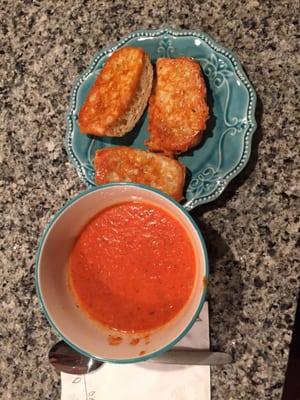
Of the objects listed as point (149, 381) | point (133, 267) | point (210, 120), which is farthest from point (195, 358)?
point (210, 120)

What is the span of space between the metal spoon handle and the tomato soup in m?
0.11

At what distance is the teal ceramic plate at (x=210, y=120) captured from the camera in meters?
1.11

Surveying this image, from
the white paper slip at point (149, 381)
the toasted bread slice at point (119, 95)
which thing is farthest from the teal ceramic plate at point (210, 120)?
the white paper slip at point (149, 381)

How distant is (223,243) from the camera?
1.15 meters

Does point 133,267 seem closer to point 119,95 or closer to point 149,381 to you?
point 149,381

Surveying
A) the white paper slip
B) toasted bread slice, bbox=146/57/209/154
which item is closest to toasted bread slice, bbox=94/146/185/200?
toasted bread slice, bbox=146/57/209/154

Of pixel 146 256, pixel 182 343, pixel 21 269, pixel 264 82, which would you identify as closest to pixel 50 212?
pixel 21 269

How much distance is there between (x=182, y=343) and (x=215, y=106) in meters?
0.52

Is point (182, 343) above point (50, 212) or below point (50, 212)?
below

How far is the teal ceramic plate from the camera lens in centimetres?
111

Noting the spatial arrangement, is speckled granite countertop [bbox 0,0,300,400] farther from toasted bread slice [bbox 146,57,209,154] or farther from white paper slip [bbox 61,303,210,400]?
toasted bread slice [bbox 146,57,209,154]

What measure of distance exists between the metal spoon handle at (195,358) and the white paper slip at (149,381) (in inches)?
0.7

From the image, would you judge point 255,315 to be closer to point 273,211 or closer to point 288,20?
point 273,211

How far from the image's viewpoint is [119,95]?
1155 mm
